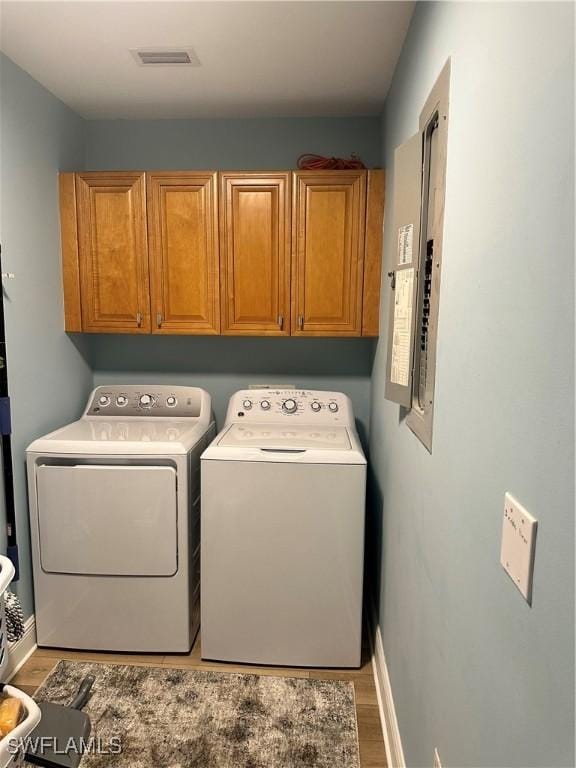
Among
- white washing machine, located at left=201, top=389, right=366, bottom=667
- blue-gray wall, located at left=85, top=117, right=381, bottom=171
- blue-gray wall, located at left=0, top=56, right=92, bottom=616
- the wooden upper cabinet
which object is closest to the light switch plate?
white washing machine, located at left=201, top=389, right=366, bottom=667

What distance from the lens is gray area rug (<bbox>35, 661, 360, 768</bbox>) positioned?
1736mm

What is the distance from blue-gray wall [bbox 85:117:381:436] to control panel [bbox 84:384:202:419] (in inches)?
8.8

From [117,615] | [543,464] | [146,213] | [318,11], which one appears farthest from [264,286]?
[543,464]

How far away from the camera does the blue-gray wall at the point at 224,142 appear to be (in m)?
2.70

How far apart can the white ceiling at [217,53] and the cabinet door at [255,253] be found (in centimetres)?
40

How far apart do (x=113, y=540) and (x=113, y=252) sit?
138 cm

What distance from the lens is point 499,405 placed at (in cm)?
81

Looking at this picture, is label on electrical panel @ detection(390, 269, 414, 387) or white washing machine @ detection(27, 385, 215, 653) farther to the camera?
white washing machine @ detection(27, 385, 215, 653)

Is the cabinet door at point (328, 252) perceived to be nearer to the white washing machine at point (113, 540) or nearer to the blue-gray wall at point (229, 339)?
the blue-gray wall at point (229, 339)

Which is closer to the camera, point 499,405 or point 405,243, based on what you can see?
point 499,405

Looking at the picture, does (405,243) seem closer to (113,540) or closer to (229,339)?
(229,339)

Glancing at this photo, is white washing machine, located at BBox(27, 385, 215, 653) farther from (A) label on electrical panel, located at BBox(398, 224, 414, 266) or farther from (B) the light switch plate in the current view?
(B) the light switch plate

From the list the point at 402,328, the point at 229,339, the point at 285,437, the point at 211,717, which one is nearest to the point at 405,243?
the point at 402,328

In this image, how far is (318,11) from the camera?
1723mm
